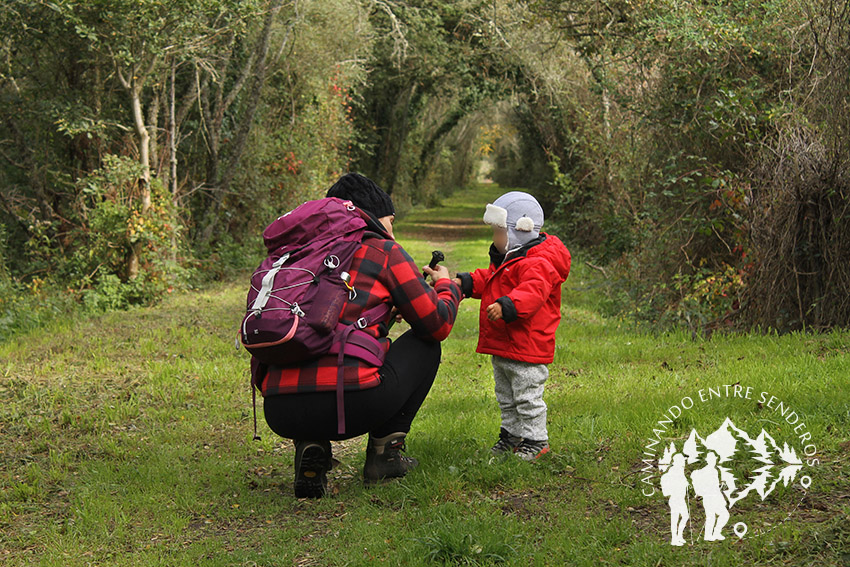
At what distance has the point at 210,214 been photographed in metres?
15.1

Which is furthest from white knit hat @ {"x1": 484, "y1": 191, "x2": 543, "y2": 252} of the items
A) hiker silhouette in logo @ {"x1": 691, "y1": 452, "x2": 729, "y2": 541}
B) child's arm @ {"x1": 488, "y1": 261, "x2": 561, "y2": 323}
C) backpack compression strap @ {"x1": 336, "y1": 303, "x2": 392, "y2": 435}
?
hiker silhouette in logo @ {"x1": 691, "y1": 452, "x2": 729, "y2": 541}

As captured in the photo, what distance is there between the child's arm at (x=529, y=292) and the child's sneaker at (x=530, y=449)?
0.79 metres

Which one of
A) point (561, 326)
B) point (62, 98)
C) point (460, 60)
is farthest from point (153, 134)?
point (460, 60)

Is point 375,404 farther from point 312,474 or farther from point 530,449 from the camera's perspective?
point 530,449

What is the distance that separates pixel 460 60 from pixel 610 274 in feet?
42.7

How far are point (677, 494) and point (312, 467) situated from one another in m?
1.93

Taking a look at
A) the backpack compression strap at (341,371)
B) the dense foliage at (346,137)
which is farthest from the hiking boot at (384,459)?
the dense foliage at (346,137)

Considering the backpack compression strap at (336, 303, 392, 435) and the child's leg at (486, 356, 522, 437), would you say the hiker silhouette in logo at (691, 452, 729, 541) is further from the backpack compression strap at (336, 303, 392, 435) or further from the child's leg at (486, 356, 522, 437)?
the backpack compression strap at (336, 303, 392, 435)

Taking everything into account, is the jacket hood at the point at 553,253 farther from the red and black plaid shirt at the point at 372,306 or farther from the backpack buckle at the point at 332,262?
the backpack buckle at the point at 332,262

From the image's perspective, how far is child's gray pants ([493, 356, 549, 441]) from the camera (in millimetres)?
4859

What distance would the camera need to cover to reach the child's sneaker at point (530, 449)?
4.85 metres

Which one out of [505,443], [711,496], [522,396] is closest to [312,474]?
[505,443]

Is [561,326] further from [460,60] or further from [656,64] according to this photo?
[460,60]

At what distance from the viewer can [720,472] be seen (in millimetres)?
4223
